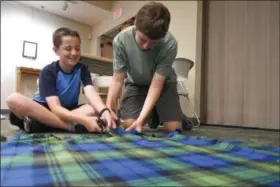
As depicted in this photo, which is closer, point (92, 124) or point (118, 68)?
→ point (92, 124)

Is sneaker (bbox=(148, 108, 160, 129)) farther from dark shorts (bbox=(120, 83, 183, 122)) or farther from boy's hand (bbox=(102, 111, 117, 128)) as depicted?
boy's hand (bbox=(102, 111, 117, 128))

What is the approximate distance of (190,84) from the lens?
2590mm

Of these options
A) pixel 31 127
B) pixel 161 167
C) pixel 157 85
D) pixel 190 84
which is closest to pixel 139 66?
pixel 157 85

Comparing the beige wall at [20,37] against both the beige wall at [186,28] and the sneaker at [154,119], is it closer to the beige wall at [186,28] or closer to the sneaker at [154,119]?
the beige wall at [186,28]

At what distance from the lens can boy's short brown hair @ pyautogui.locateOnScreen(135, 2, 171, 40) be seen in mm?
935

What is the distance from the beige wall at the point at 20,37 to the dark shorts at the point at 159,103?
2943 mm

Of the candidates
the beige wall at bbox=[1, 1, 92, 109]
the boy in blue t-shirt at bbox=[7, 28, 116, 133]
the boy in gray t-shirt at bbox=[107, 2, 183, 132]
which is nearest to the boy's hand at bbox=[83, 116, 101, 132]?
the boy in blue t-shirt at bbox=[7, 28, 116, 133]

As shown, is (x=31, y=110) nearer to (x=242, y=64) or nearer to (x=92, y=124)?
(x=92, y=124)

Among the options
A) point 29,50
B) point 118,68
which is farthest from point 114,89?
point 29,50

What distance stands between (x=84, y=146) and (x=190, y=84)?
79.0 inches

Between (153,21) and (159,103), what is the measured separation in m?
0.57

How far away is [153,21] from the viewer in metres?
0.93

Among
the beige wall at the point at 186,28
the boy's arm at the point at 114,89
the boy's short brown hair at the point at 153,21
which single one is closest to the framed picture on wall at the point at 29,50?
the beige wall at the point at 186,28

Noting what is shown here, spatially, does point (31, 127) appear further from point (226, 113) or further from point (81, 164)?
point (226, 113)
